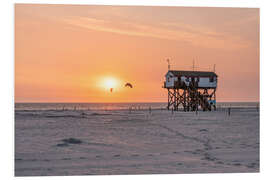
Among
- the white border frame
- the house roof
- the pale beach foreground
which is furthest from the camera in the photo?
the house roof

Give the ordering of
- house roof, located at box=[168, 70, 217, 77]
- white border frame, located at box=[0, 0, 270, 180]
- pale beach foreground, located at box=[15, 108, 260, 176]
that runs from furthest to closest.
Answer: house roof, located at box=[168, 70, 217, 77] < white border frame, located at box=[0, 0, 270, 180] < pale beach foreground, located at box=[15, 108, 260, 176]

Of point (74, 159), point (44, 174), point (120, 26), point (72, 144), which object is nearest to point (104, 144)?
point (72, 144)

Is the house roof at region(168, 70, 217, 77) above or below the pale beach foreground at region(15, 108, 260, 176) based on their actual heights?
above

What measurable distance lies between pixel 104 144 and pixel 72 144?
1518mm

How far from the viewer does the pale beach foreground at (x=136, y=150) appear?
1322 centimetres

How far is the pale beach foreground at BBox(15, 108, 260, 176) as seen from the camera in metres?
13.2

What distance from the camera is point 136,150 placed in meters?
15.8

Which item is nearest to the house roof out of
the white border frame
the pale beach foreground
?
the pale beach foreground

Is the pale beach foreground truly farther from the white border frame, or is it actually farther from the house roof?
the house roof

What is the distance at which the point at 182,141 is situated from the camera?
17.6 m

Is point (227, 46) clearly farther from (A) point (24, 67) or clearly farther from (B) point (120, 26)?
(A) point (24, 67)
